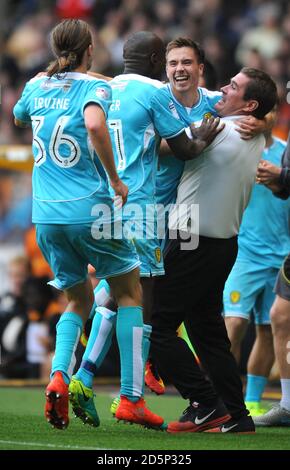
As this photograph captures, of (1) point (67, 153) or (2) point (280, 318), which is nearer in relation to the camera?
(1) point (67, 153)

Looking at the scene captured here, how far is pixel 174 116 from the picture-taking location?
726cm

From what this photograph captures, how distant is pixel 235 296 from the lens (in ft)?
31.3

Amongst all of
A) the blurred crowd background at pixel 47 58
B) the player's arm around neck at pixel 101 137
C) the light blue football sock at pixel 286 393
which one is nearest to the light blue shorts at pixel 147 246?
the player's arm around neck at pixel 101 137

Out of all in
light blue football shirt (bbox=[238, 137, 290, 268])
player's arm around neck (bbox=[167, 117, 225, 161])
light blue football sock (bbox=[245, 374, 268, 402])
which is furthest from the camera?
light blue football shirt (bbox=[238, 137, 290, 268])

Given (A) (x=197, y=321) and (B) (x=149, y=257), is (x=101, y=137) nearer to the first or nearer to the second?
(B) (x=149, y=257)

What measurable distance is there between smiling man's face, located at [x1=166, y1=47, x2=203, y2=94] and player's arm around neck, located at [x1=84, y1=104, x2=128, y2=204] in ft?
3.91

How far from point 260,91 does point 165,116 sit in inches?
23.8

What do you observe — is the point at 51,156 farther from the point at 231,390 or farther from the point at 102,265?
the point at 231,390

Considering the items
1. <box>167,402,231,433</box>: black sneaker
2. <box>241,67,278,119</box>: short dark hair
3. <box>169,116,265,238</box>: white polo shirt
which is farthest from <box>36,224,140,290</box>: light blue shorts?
<box>241,67,278,119</box>: short dark hair

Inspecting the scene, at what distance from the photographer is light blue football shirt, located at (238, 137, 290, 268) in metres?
9.66

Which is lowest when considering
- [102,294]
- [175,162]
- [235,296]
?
[235,296]

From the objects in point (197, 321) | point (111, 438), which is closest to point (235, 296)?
point (197, 321)

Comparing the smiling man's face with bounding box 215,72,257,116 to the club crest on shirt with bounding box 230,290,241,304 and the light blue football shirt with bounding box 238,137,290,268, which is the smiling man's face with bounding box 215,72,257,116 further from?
the club crest on shirt with bounding box 230,290,241,304
